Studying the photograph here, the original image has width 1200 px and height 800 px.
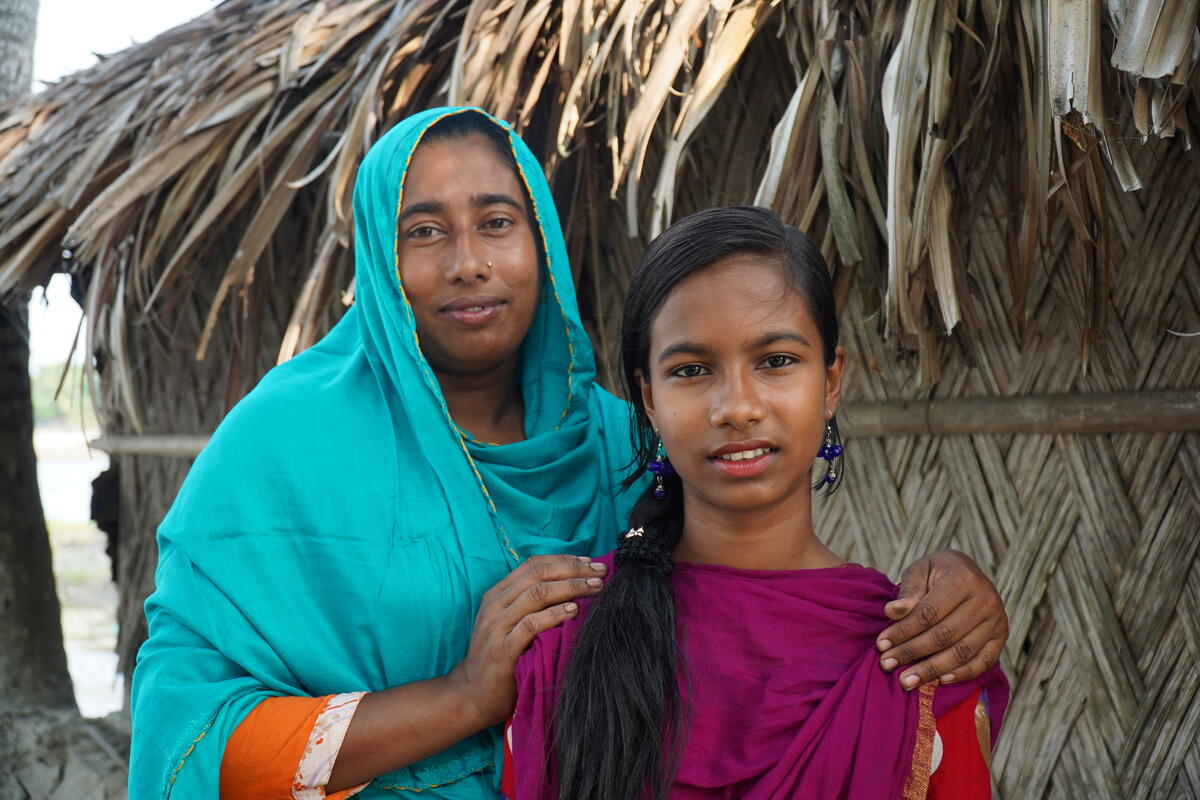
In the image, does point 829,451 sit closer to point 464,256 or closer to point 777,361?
point 777,361

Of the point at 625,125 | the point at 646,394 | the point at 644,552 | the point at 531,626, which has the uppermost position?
the point at 625,125

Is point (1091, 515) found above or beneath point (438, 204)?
beneath

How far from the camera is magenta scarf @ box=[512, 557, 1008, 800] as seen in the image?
4.66 ft

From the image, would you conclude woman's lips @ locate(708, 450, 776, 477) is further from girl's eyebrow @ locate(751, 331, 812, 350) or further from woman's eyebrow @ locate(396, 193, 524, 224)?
woman's eyebrow @ locate(396, 193, 524, 224)

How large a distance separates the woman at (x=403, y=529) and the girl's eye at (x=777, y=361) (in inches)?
12.8

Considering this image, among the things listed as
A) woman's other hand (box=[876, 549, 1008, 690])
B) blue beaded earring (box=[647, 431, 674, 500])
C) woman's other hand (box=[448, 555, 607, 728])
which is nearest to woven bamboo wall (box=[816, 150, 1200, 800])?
blue beaded earring (box=[647, 431, 674, 500])

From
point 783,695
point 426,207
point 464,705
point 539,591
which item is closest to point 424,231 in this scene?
point 426,207

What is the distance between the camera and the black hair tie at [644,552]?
5.28 ft

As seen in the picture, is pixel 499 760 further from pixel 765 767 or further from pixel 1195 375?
pixel 1195 375

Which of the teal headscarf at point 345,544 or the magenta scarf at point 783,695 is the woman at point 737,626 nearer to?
the magenta scarf at point 783,695

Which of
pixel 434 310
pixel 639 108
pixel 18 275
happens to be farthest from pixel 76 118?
pixel 434 310

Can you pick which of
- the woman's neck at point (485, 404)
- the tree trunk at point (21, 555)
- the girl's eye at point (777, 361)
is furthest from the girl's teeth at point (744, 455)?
the tree trunk at point (21, 555)

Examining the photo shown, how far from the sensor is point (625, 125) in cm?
271

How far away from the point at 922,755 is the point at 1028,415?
122cm
